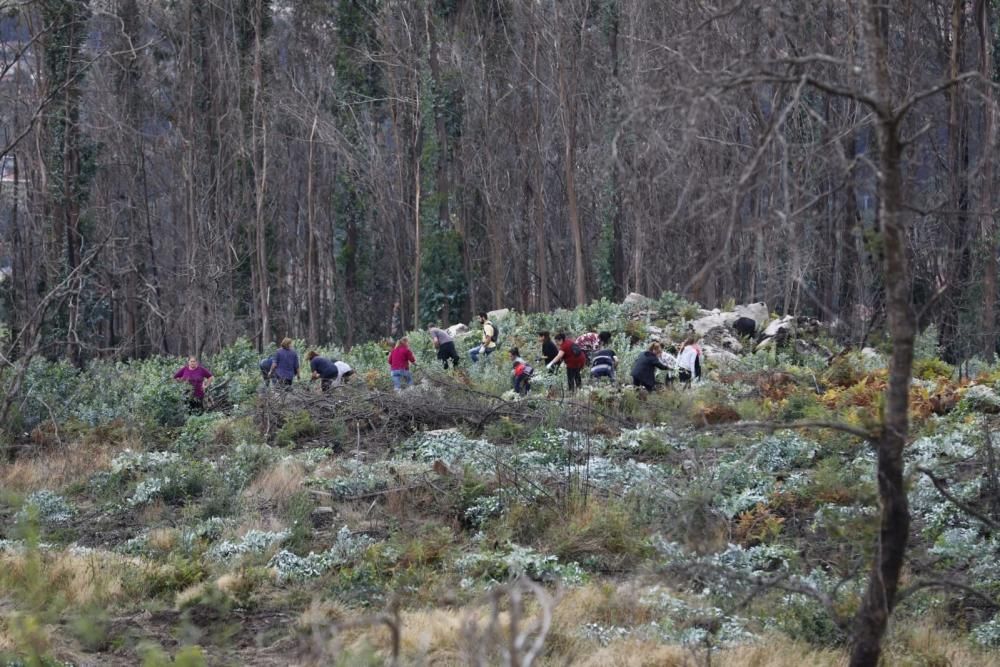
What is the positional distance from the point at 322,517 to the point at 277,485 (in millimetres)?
1505

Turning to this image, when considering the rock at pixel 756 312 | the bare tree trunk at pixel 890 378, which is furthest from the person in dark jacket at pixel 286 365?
the bare tree trunk at pixel 890 378

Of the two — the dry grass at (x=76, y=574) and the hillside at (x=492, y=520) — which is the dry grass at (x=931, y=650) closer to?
the hillside at (x=492, y=520)

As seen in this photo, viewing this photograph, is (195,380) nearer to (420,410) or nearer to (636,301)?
Result: (420,410)

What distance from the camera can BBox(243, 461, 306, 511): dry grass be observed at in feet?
50.6

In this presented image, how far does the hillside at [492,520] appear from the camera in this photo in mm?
9453

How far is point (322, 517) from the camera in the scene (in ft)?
48.5

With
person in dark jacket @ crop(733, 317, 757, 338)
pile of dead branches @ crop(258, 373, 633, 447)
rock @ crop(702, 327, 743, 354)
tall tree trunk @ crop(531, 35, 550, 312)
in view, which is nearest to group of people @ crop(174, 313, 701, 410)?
pile of dead branches @ crop(258, 373, 633, 447)

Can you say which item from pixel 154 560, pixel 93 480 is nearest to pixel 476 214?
pixel 93 480

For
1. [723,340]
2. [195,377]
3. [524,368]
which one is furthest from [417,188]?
[524,368]

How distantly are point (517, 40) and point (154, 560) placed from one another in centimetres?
4233

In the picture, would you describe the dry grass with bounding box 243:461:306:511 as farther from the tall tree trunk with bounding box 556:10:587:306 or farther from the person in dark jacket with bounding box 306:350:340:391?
the tall tree trunk with bounding box 556:10:587:306

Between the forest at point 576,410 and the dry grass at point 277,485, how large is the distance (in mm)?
76

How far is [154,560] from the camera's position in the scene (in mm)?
13125

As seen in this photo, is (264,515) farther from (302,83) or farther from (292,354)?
(302,83)
